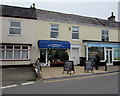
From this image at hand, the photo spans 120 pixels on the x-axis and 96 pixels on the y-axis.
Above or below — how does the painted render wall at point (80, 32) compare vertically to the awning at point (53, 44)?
above

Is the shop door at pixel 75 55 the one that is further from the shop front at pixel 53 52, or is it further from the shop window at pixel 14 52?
the shop window at pixel 14 52

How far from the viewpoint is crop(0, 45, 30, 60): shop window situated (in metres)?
13.0

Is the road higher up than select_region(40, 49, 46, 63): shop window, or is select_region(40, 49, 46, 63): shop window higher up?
select_region(40, 49, 46, 63): shop window

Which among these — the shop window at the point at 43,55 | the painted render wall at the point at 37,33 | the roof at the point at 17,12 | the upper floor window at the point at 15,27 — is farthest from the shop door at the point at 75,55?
the upper floor window at the point at 15,27

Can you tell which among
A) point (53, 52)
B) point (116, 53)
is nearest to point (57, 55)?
point (53, 52)

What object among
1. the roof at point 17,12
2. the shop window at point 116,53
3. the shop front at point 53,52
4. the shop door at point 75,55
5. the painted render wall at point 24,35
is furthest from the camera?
the shop window at point 116,53

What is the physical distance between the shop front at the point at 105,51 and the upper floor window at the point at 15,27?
29.1 ft

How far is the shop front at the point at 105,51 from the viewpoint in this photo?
16.6 m

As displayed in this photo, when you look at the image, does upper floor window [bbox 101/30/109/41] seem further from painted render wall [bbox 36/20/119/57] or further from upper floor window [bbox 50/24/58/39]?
upper floor window [bbox 50/24/58/39]

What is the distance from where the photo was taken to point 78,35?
16766mm

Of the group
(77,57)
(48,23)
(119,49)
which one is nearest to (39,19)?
(48,23)

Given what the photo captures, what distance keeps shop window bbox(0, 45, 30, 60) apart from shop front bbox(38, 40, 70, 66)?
182cm

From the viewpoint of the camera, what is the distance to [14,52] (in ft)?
43.7

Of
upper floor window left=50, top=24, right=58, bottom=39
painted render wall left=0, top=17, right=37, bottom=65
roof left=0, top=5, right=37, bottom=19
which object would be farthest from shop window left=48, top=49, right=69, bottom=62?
roof left=0, top=5, right=37, bottom=19
